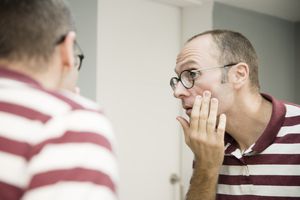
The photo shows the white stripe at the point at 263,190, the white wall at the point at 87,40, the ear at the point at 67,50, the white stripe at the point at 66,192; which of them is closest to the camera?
the white stripe at the point at 66,192

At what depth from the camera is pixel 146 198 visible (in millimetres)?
2508

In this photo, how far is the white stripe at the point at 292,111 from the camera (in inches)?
49.5

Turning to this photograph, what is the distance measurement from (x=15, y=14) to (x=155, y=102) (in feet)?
6.69

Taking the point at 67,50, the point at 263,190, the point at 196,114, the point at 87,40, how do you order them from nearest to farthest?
the point at 67,50 → the point at 263,190 → the point at 196,114 → the point at 87,40

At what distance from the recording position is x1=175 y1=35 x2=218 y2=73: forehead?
1355mm

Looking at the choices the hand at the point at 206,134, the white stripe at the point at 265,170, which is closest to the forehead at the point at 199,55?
the hand at the point at 206,134

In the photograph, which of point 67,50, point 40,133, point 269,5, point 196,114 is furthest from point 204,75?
point 269,5

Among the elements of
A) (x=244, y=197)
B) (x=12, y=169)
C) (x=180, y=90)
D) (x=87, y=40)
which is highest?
(x=87, y=40)

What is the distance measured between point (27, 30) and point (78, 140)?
0.60 feet

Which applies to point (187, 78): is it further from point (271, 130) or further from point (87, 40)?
point (87, 40)

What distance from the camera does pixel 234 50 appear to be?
4.54ft

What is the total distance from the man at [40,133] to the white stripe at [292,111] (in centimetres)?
90

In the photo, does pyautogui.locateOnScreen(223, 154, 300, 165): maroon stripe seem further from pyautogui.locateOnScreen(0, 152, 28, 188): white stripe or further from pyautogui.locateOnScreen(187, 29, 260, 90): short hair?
pyautogui.locateOnScreen(0, 152, 28, 188): white stripe

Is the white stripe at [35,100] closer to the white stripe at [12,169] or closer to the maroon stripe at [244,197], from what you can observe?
the white stripe at [12,169]
